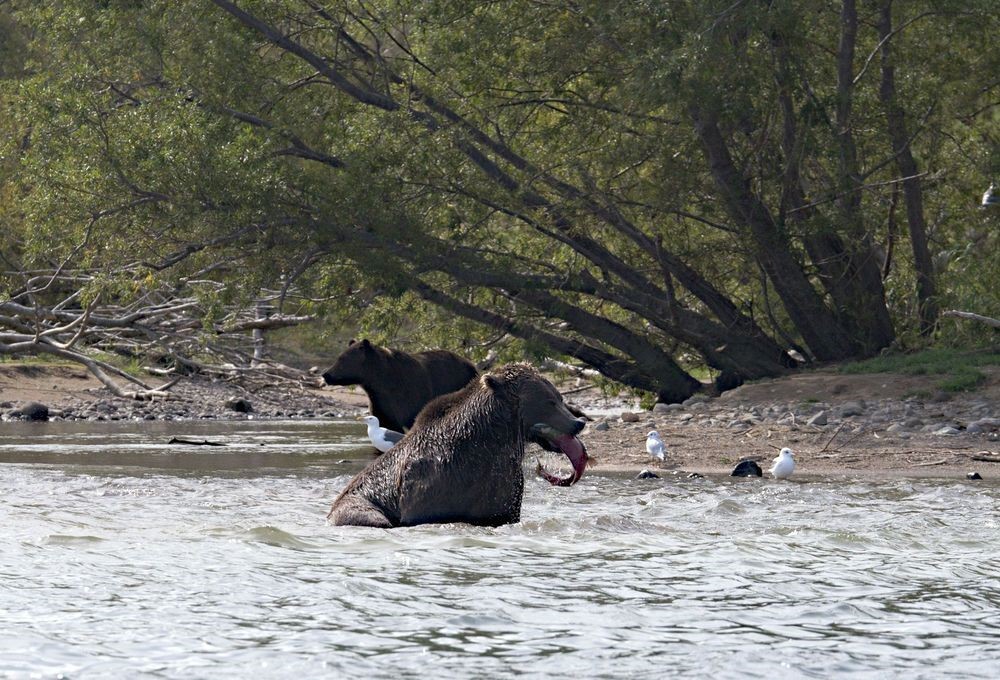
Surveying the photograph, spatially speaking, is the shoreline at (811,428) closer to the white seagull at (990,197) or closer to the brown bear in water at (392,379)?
the brown bear in water at (392,379)

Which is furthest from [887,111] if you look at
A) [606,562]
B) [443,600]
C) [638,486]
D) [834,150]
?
[443,600]

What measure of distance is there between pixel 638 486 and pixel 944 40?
1049 cm

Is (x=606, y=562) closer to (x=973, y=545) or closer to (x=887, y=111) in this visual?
(x=973, y=545)

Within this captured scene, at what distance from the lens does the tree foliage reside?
58.7 feet

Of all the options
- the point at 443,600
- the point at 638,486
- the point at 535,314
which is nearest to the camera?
the point at 443,600

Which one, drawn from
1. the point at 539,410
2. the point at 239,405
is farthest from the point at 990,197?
the point at 239,405

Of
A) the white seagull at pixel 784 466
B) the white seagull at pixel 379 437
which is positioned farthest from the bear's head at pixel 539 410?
the white seagull at pixel 379 437

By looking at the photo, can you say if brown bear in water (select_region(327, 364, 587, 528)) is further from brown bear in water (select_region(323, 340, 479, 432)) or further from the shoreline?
brown bear in water (select_region(323, 340, 479, 432))

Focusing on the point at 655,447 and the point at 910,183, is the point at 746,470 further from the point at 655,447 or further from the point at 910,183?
the point at 910,183

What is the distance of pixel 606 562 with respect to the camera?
8.35 m

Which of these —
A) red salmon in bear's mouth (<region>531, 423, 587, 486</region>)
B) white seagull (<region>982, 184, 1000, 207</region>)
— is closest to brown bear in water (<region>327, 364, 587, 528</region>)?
red salmon in bear's mouth (<region>531, 423, 587, 486</region>)

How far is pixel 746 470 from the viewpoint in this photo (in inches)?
521

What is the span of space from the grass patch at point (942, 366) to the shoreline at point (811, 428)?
203 millimetres

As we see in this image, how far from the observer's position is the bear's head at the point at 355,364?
1622 cm
